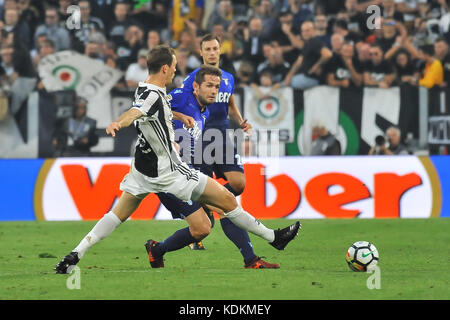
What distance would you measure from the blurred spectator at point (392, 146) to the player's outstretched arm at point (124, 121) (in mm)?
7276

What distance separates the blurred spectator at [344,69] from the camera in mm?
14906

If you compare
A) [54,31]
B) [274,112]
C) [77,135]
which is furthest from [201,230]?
[54,31]

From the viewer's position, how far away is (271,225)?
12.9m

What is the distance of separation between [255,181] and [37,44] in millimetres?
4735

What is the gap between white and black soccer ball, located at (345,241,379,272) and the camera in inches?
324

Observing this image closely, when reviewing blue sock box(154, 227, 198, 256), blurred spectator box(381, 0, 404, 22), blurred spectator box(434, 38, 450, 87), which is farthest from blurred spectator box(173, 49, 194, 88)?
blue sock box(154, 227, 198, 256)

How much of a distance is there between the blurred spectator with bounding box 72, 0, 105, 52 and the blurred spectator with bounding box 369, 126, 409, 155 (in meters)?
5.35

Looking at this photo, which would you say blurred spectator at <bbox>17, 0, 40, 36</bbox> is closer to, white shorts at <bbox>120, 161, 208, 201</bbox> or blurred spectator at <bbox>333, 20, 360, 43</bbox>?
blurred spectator at <bbox>333, 20, 360, 43</bbox>

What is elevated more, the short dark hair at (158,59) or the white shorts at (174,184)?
the short dark hair at (158,59)

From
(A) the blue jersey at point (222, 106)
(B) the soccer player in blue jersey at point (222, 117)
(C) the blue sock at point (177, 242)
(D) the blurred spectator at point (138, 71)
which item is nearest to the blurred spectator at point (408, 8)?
(D) the blurred spectator at point (138, 71)

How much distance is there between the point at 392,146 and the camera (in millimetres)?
14133

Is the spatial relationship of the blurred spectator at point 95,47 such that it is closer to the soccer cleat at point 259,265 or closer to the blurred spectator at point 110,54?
the blurred spectator at point 110,54

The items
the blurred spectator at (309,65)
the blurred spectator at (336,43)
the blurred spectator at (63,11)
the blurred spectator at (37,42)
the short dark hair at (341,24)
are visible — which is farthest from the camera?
the blurred spectator at (63,11)
